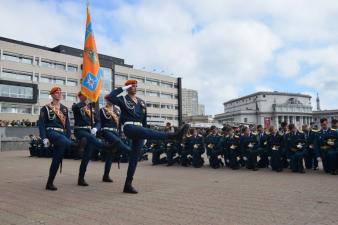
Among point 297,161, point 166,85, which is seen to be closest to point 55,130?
point 297,161

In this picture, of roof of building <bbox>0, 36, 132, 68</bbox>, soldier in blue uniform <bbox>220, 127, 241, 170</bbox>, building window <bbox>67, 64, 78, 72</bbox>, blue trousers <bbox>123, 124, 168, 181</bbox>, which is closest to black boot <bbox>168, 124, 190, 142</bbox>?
blue trousers <bbox>123, 124, 168, 181</bbox>

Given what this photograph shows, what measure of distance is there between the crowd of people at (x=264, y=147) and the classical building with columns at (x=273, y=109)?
373 feet

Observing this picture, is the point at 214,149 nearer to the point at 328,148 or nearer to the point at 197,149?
the point at 197,149

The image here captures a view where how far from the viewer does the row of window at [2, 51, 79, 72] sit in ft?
192

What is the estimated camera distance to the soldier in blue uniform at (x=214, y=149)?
42.3 feet

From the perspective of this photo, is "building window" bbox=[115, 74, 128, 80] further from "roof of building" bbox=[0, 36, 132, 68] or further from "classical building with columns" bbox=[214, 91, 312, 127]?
"classical building with columns" bbox=[214, 91, 312, 127]

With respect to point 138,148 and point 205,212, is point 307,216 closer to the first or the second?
point 205,212

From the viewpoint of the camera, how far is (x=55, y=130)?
7684mm

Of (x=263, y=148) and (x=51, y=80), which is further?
(x=51, y=80)

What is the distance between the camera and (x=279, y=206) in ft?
18.2

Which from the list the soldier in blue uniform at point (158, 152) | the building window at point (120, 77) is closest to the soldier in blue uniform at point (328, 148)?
the soldier in blue uniform at point (158, 152)

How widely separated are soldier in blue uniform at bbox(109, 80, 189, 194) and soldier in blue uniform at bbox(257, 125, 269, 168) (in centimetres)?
626

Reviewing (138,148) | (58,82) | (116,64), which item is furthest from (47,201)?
(116,64)

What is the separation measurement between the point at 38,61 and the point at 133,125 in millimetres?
61109
